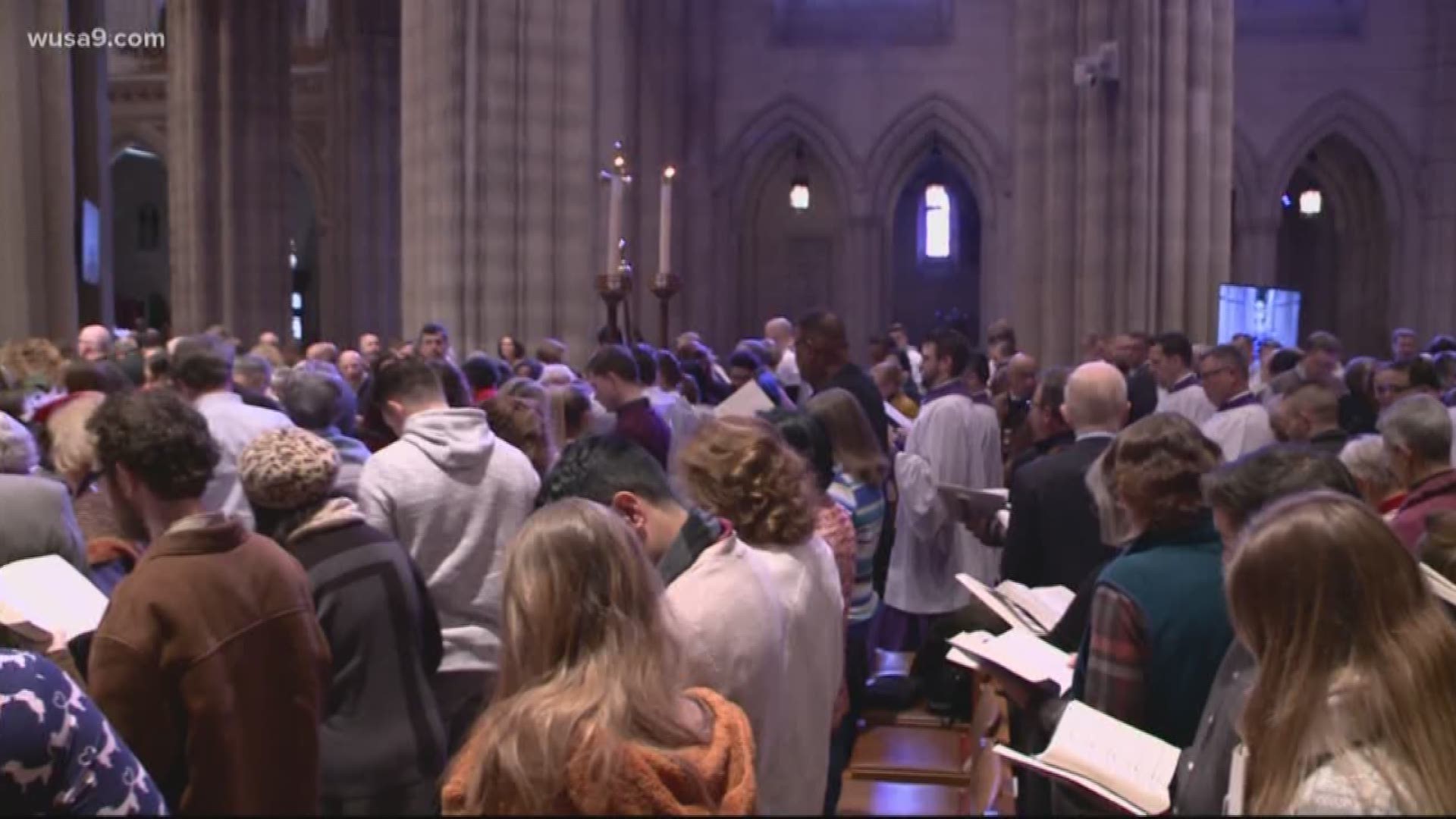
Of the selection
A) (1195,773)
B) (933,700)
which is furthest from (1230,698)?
(933,700)

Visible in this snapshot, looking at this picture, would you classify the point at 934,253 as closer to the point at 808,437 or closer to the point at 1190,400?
the point at 1190,400

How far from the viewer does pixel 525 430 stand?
556 centimetres

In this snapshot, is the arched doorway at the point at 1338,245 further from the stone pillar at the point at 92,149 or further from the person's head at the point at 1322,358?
the stone pillar at the point at 92,149

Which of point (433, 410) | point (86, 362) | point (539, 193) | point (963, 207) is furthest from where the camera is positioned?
point (963, 207)

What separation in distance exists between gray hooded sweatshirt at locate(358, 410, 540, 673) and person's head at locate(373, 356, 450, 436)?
0.74ft

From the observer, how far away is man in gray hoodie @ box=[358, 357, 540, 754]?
4.48 m

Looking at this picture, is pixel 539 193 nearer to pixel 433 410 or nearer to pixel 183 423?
pixel 433 410

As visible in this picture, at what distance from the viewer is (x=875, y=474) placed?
18.5 ft

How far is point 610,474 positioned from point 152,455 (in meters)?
0.92

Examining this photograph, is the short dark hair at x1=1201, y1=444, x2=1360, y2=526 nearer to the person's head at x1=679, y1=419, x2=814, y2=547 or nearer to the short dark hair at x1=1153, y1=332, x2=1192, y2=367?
the person's head at x1=679, y1=419, x2=814, y2=547

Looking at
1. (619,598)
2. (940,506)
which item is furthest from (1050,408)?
(619,598)

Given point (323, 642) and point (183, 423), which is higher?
point (183, 423)

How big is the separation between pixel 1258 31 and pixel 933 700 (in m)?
19.5

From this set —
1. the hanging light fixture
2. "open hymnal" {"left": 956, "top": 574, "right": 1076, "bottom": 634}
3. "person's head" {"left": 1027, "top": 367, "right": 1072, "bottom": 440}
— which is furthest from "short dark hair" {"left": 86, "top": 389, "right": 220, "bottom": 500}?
the hanging light fixture
